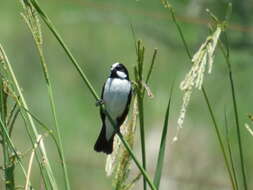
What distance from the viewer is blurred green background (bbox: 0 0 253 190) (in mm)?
3663

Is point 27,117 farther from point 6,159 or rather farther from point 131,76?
point 131,76

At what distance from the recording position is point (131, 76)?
5227mm

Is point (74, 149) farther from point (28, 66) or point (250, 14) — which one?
point (250, 14)

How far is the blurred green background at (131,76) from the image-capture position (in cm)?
366

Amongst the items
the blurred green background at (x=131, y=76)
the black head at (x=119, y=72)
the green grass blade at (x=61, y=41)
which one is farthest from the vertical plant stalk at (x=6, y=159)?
the black head at (x=119, y=72)

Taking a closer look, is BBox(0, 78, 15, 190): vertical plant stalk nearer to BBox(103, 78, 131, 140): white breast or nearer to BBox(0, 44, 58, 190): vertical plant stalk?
BBox(0, 44, 58, 190): vertical plant stalk

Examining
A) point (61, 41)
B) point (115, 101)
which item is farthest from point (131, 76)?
point (61, 41)

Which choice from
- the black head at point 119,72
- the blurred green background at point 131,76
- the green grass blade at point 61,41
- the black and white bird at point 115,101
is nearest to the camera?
the green grass blade at point 61,41

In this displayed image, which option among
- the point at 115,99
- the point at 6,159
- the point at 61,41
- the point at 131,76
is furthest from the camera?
the point at 131,76

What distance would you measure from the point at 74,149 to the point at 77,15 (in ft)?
6.40

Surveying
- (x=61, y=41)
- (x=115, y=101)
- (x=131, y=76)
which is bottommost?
(x=131, y=76)

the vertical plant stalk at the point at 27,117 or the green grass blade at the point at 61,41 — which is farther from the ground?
the green grass blade at the point at 61,41

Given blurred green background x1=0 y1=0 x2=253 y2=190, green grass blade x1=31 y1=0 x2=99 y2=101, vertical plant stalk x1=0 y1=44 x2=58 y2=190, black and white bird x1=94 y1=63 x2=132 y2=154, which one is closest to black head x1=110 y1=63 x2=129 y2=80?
black and white bird x1=94 y1=63 x2=132 y2=154

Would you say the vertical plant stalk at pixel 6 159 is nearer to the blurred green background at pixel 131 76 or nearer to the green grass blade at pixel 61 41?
the green grass blade at pixel 61 41
